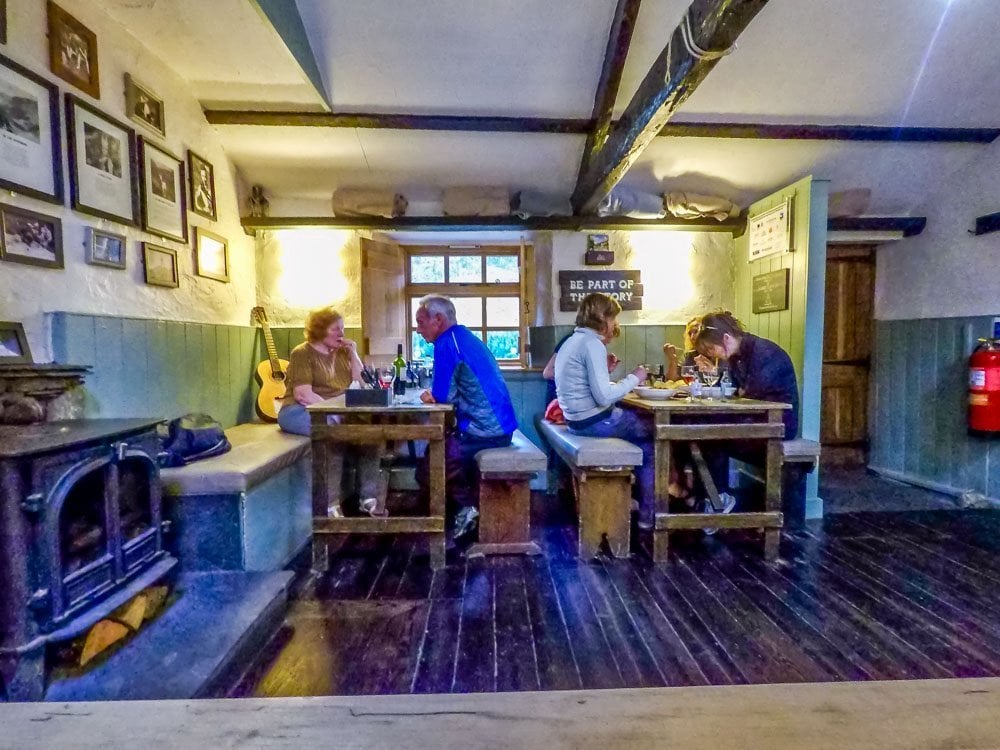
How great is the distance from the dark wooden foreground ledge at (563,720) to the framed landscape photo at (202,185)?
10.9ft

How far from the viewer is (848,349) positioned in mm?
4980

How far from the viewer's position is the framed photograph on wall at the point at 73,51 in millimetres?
2281

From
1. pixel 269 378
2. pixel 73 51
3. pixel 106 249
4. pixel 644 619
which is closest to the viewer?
pixel 644 619

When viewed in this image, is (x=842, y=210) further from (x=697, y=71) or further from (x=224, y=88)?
(x=224, y=88)

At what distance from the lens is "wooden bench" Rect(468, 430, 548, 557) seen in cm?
285

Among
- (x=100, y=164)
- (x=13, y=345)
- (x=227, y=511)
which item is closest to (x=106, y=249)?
(x=100, y=164)

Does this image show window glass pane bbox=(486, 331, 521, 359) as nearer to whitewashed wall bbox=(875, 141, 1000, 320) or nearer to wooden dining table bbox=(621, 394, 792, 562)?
wooden dining table bbox=(621, 394, 792, 562)

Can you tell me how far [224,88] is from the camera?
3324mm

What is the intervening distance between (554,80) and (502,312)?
2.31m

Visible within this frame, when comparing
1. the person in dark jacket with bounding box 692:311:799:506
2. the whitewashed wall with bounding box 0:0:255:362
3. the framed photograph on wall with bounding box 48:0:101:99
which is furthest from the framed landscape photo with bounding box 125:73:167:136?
the person in dark jacket with bounding box 692:311:799:506

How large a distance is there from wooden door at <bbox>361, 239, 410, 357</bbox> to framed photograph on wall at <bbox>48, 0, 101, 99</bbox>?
2024mm

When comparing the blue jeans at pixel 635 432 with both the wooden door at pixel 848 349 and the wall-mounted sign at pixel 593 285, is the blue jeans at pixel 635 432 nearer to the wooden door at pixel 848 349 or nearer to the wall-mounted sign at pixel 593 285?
the wall-mounted sign at pixel 593 285

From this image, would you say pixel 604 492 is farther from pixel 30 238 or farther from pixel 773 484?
pixel 30 238

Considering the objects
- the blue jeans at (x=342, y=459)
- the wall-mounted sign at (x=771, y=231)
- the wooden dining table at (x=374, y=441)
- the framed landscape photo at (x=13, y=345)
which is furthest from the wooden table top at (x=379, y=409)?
the wall-mounted sign at (x=771, y=231)
